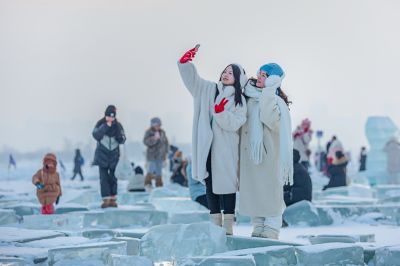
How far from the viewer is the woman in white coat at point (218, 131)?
742 centimetres

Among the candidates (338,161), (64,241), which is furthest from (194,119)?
(338,161)

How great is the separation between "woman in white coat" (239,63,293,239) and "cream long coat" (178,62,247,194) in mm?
108

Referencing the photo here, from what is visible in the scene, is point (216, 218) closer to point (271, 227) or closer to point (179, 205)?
point (271, 227)

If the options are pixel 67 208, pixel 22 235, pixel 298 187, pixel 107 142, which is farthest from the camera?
pixel 107 142

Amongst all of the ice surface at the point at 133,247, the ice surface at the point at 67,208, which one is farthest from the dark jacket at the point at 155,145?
the ice surface at the point at 133,247

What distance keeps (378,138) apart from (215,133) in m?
29.3

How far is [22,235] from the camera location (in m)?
7.81

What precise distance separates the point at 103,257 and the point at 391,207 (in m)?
6.31

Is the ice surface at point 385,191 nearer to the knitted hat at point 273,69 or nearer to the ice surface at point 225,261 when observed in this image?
the knitted hat at point 273,69

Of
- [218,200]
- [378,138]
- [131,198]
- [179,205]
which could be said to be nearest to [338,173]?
[131,198]

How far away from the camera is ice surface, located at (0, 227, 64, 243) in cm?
749

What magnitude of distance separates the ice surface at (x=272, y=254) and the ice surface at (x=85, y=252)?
96 cm

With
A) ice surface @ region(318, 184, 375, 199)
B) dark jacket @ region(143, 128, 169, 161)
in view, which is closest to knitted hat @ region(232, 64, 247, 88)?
ice surface @ region(318, 184, 375, 199)

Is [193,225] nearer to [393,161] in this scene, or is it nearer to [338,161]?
[338,161]
